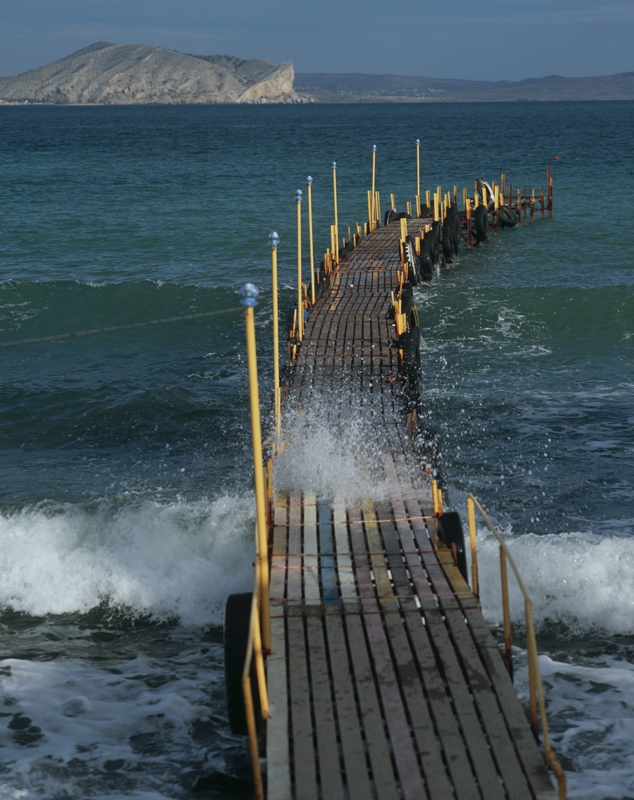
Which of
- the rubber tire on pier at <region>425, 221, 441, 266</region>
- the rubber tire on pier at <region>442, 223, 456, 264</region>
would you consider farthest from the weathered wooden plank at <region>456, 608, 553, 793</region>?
the rubber tire on pier at <region>442, 223, 456, 264</region>

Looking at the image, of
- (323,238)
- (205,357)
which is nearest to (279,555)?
(205,357)

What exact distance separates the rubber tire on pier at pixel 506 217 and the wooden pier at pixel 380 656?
3200 cm

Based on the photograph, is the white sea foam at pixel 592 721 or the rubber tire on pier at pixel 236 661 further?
the white sea foam at pixel 592 721

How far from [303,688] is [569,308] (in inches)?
944

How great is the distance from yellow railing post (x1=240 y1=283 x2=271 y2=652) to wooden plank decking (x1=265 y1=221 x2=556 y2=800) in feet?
1.19

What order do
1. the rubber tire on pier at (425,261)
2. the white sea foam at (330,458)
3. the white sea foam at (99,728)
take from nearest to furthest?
the white sea foam at (99,728) < the white sea foam at (330,458) < the rubber tire on pier at (425,261)

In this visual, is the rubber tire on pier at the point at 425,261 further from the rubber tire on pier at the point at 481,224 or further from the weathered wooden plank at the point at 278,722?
the weathered wooden plank at the point at 278,722

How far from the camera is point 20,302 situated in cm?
3250

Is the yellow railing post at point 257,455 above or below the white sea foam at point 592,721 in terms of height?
above

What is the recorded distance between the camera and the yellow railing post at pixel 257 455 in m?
7.98

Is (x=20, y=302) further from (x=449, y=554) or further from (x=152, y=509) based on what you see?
(x=449, y=554)

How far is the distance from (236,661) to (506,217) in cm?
3919

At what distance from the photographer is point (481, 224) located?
136 feet

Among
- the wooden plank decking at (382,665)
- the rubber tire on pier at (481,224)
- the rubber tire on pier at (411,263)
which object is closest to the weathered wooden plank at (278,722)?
the wooden plank decking at (382,665)
